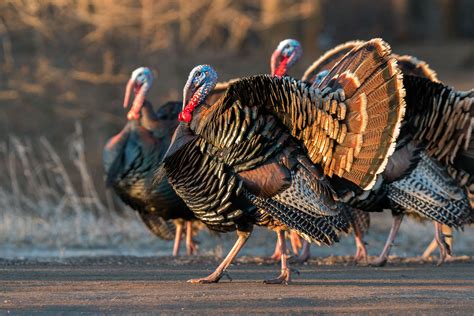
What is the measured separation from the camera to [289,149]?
811cm

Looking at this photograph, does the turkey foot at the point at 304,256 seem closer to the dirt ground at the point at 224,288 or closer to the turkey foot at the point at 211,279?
the dirt ground at the point at 224,288

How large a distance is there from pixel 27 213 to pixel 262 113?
7.12 metres

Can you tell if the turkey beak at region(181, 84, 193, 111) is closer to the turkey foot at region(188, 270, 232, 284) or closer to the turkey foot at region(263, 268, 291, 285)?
the turkey foot at region(188, 270, 232, 284)

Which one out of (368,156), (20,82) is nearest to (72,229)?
(368,156)

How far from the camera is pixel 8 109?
22.8m

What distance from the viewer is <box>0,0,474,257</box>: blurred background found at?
44.8ft

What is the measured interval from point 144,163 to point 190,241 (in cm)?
109

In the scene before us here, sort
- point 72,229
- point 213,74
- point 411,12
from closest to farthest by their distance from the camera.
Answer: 1. point 213,74
2. point 72,229
3. point 411,12

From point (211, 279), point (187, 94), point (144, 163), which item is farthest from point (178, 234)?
point (211, 279)

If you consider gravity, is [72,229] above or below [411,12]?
below

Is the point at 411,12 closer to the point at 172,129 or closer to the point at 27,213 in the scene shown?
the point at 27,213

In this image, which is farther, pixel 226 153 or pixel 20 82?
pixel 20 82

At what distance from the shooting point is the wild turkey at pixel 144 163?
10.7 meters

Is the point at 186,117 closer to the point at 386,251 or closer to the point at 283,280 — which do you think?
the point at 283,280
